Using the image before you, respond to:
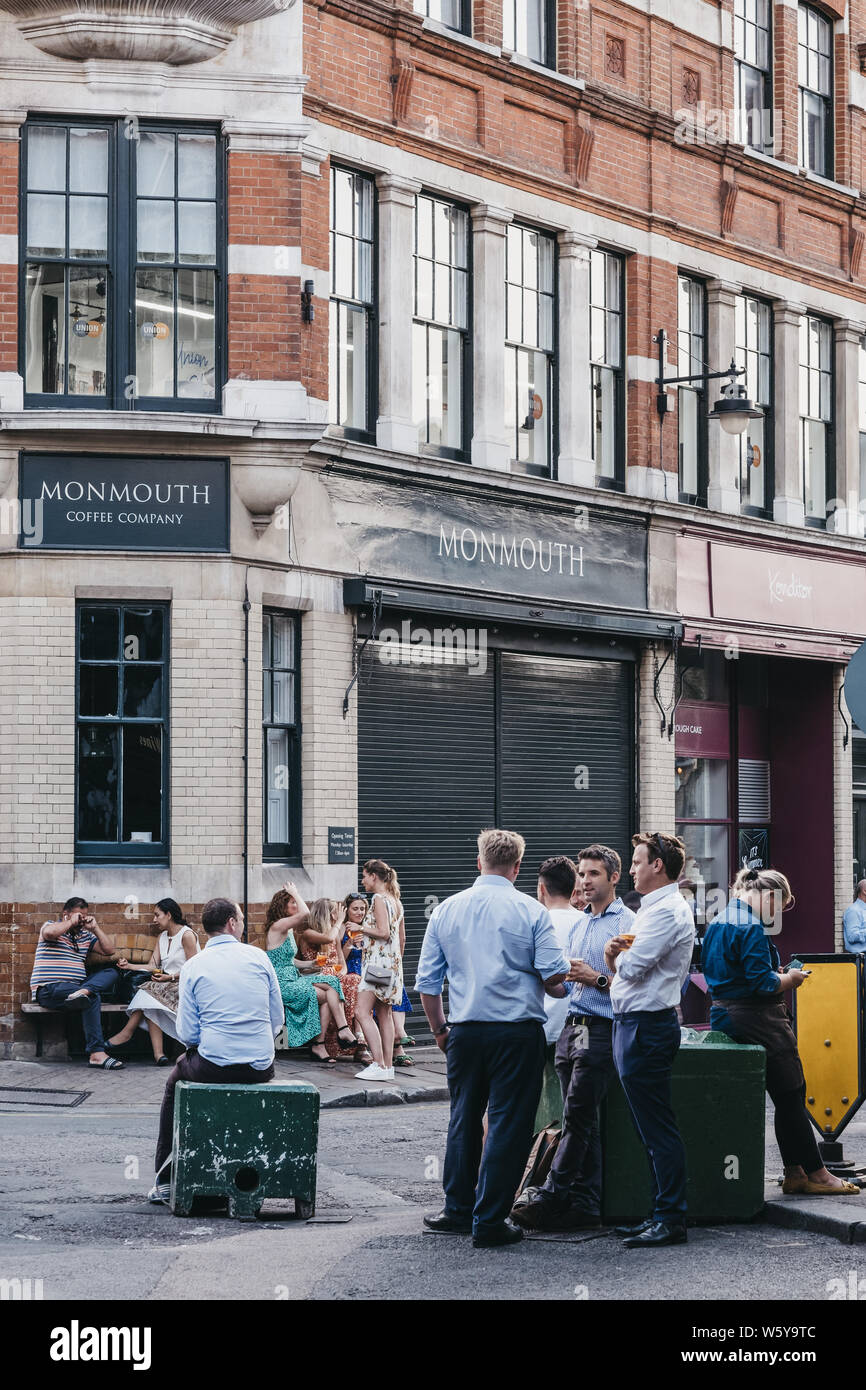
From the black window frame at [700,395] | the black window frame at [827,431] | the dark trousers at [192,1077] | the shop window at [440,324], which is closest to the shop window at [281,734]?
the shop window at [440,324]

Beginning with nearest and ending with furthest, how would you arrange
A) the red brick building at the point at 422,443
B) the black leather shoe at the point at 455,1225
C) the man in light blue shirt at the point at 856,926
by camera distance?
the black leather shoe at the point at 455,1225 < the red brick building at the point at 422,443 < the man in light blue shirt at the point at 856,926

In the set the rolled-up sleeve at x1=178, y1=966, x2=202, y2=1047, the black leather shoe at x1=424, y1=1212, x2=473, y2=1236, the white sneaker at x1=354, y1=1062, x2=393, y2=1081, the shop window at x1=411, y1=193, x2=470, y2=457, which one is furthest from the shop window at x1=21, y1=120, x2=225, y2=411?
the black leather shoe at x1=424, y1=1212, x2=473, y2=1236

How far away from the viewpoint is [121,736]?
1633 cm

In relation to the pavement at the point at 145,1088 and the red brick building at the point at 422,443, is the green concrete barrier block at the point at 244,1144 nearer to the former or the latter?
the pavement at the point at 145,1088

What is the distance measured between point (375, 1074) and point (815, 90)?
1467 cm

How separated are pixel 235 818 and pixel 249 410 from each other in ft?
11.5

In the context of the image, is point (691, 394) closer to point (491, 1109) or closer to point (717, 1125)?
point (717, 1125)

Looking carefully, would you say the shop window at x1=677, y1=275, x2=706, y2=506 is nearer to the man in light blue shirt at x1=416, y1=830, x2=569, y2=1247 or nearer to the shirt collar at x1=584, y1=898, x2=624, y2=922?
the shirt collar at x1=584, y1=898, x2=624, y2=922

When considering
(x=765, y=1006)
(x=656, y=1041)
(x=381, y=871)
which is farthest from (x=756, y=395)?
(x=656, y=1041)

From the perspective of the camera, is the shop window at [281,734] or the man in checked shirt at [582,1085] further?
the shop window at [281,734]

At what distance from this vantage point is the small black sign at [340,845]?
17.3 m

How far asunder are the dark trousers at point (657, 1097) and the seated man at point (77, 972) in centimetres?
737

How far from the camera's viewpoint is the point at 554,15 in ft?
66.4
